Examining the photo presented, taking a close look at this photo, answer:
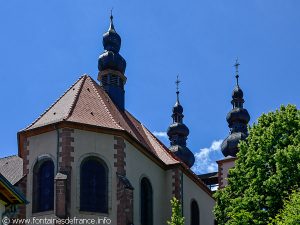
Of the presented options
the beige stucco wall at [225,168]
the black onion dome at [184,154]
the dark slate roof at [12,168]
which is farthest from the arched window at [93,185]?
the black onion dome at [184,154]

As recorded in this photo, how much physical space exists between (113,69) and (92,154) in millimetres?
8937

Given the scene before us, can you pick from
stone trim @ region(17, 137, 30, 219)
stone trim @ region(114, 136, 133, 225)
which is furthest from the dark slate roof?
stone trim @ region(114, 136, 133, 225)

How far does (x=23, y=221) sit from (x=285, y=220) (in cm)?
1087

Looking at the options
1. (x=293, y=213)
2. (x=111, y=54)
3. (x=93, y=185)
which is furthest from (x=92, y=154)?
(x=111, y=54)

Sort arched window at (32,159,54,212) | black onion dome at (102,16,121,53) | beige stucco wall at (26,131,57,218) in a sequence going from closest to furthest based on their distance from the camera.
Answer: arched window at (32,159,54,212) → beige stucco wall at (26,131,57,218) → black onion dome at (102,16,121,53)

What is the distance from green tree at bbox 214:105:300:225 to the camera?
25.8 metres

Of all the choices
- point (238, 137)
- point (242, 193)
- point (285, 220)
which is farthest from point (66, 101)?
point (238, 137)

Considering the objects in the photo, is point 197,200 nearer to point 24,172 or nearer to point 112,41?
point 112,41

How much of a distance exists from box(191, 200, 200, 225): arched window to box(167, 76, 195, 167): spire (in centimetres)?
1661

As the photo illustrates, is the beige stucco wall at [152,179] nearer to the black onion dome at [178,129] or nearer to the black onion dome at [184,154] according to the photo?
the black onion dome at [184,154]

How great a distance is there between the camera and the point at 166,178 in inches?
1281

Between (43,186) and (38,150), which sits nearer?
(43,186)

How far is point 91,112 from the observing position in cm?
2891

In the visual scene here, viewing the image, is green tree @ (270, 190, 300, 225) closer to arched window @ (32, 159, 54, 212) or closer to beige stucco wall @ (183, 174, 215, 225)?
arched window @ (32, 159, 54, 212)
